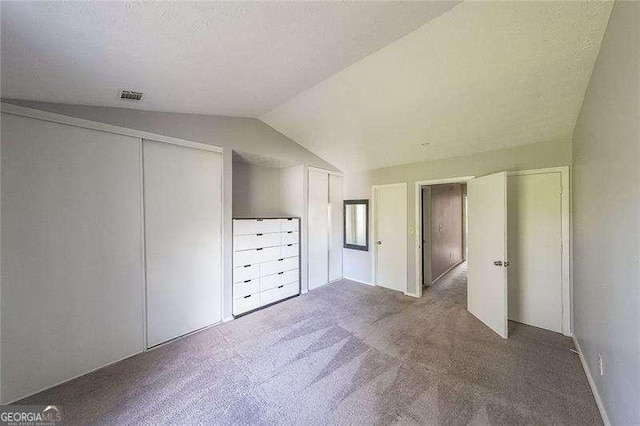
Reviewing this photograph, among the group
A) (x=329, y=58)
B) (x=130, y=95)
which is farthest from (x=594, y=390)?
(x=130, y=95)

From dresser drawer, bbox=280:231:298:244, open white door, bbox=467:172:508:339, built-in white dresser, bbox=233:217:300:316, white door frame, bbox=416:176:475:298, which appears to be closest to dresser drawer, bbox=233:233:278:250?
built-in white dresser, bbox=233:217:300:316

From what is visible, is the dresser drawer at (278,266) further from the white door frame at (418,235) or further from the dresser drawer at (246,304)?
the white door frame at (418,235)

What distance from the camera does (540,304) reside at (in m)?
2.76

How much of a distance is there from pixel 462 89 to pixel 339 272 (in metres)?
3.67

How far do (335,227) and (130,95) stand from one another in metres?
3.53

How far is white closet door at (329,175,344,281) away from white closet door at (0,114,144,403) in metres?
3.01

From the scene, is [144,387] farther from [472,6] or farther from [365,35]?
[472,6]

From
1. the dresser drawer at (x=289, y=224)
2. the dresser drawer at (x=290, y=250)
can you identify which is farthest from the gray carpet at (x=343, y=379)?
the dresser drawer at (x=289, y=224)

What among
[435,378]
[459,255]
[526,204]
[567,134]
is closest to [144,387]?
[435,378]

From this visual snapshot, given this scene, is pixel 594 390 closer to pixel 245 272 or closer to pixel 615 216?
pixel 615 216

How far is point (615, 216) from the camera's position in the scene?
1299 millimetres

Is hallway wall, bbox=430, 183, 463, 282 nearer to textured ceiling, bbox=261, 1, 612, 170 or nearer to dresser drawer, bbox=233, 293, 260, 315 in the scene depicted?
textured ceiling, bbox=261, 1, 612, 170

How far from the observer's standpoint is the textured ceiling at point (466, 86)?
1.42 meters

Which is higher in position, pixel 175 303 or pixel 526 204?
pixel 526 204
